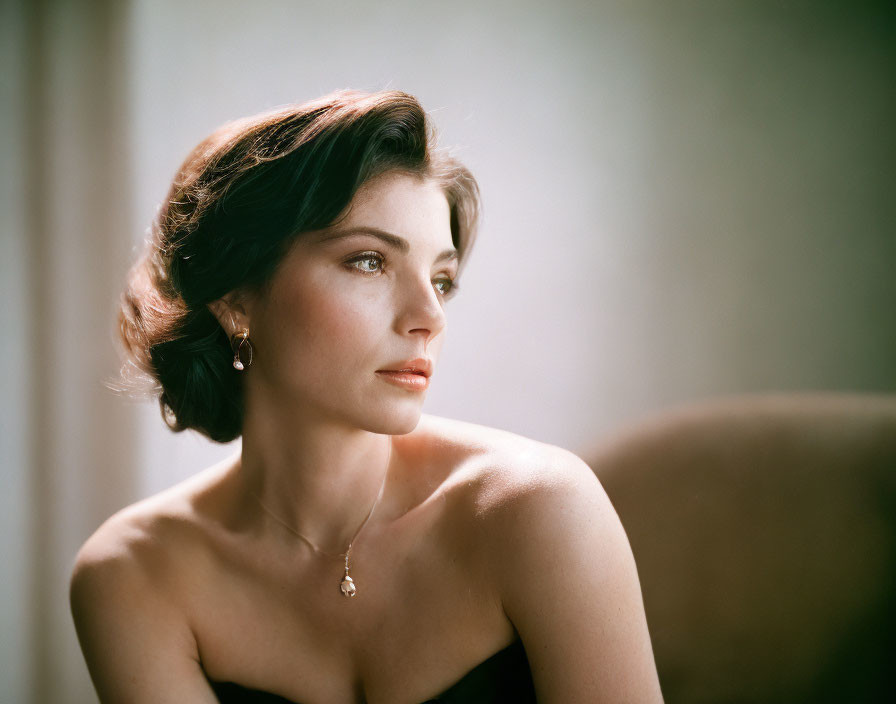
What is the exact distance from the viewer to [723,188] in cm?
129

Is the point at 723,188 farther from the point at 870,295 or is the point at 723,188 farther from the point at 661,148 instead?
the point at 870,295

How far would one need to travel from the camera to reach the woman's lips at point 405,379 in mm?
956

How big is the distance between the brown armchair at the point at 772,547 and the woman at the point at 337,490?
1.07 ft

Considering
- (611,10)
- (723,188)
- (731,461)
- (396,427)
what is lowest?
(731,461)

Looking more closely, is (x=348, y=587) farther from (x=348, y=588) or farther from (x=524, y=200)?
(x=524, y=200)

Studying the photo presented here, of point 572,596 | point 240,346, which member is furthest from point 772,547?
point 240,346

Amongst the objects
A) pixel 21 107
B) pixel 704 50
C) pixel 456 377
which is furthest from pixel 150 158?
pixel 704 50

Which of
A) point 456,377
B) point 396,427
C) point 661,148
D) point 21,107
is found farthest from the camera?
point 21,107

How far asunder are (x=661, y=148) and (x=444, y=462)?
0.68 metres

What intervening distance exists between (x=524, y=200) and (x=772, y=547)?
29.2 inches

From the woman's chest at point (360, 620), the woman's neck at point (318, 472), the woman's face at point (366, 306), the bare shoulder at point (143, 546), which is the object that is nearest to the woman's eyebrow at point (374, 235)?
the woman's face at point (366, 306)

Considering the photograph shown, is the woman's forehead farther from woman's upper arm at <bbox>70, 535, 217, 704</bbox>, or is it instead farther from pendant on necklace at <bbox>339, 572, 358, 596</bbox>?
woman's upper arm at <bbox>70, 535, 217, 704</bbox>

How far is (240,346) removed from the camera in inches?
42.0

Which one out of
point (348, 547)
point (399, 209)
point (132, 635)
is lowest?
point (132, 635)
